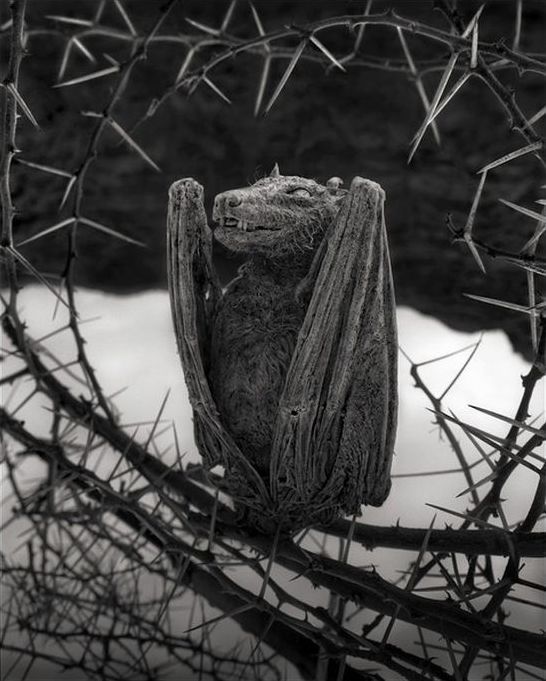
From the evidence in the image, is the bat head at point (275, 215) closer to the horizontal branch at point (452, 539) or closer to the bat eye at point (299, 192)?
the bat eye at point (299, 192)

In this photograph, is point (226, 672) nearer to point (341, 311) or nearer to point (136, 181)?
point (341, 311)

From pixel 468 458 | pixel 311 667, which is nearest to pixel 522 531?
pixel 311 667

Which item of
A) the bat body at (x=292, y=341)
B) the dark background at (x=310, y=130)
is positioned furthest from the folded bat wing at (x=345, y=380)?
the dark background at (x=310, y=130)

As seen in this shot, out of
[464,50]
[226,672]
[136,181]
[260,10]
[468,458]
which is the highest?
[260,10]

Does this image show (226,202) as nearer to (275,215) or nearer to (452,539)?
(275,215)

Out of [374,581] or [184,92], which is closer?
[374,581]

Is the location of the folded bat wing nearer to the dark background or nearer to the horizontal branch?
the horizontal branch

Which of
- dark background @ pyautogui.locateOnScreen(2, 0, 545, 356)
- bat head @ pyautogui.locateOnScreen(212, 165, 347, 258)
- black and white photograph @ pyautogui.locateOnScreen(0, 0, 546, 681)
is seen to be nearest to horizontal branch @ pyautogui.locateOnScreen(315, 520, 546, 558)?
black and white photograph @ pyautogui.locateOnScreen(0, 0, 546, 681)

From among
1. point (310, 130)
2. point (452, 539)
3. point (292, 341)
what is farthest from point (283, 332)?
point (310, 130)
